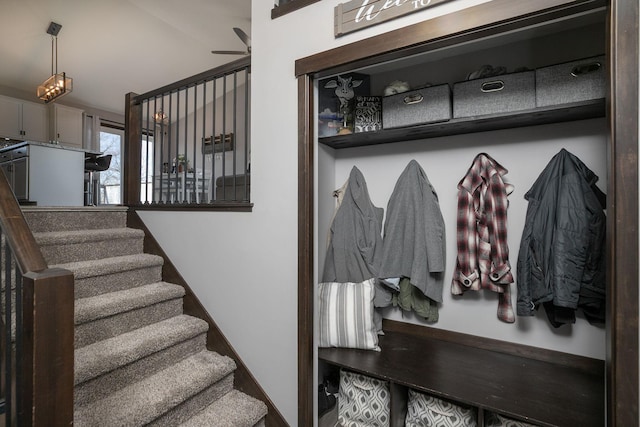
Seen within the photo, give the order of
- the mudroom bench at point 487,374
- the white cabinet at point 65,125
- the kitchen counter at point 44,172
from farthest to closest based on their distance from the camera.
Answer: the white cabinet at point 65,125 < the kitchen counter at point 44,172 < the mudroom bench at point 487,374

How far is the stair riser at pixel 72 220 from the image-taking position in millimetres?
1981

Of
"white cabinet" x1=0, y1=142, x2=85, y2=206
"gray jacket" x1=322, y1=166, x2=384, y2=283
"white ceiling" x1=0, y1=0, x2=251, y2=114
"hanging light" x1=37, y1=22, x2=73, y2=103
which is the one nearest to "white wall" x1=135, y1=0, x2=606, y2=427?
"gray jacket" x1=322, y1=166, x2=384, y2=283

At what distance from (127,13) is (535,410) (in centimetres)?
649

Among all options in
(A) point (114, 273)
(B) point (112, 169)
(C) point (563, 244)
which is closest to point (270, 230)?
(A) point (114, 273)

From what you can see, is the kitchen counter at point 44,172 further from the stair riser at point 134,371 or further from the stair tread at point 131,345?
the stair riser at point 134,371

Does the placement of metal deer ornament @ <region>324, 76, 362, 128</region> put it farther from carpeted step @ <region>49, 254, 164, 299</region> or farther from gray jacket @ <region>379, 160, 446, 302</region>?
carpeted step @ <region>49, 254, 164, 299</region>

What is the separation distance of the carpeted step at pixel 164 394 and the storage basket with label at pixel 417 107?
1742mm

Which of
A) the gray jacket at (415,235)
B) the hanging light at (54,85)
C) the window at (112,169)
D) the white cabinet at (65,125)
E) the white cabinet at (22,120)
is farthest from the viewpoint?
the window at (112,169)

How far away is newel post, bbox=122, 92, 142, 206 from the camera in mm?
2543

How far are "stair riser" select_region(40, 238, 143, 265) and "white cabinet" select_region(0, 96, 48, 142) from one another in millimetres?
4911

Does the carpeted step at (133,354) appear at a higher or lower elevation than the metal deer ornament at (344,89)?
lower

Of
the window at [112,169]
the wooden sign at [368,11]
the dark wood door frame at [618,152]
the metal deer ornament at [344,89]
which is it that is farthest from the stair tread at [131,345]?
the window at [112,169]

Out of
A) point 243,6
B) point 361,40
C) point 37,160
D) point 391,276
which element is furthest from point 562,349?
point 243,6

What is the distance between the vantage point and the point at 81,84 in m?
5.68
